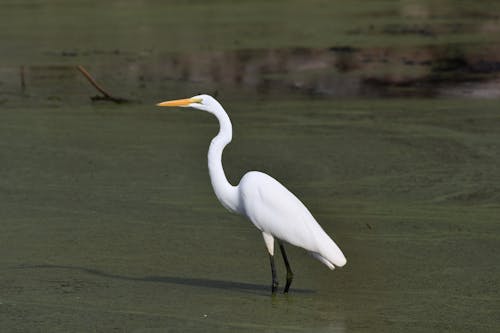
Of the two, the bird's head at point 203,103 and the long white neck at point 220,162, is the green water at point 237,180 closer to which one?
the long white neck at point 220,162

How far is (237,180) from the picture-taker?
6387 mm

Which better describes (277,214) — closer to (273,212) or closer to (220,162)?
(273,212)

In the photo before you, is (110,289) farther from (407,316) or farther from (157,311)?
(407,316)

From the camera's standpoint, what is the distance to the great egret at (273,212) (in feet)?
13.6

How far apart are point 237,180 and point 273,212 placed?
2210 mm

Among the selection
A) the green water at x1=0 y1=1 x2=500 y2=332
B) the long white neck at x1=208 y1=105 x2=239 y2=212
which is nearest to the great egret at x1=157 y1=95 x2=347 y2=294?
the long white neck at x1=208 y1=105 x2=239 y2=212

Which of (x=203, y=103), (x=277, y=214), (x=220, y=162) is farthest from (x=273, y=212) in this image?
(x=203, y=103)

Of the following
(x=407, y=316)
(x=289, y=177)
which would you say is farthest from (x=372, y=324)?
(x=289, y=177)

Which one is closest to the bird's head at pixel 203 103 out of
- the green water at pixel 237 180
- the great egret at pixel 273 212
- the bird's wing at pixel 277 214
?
the great egret at pixel 273 212

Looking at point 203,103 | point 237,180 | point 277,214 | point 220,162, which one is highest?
point 203,103

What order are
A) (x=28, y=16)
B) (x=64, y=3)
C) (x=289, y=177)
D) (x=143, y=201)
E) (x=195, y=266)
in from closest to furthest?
(x=195, y=266) < (x=143, y=201) < (x=289, y=177) < (x=28, y=16) < (x=64, y=3)

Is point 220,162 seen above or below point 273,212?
above

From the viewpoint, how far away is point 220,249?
194 inches

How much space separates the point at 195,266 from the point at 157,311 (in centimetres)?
67
